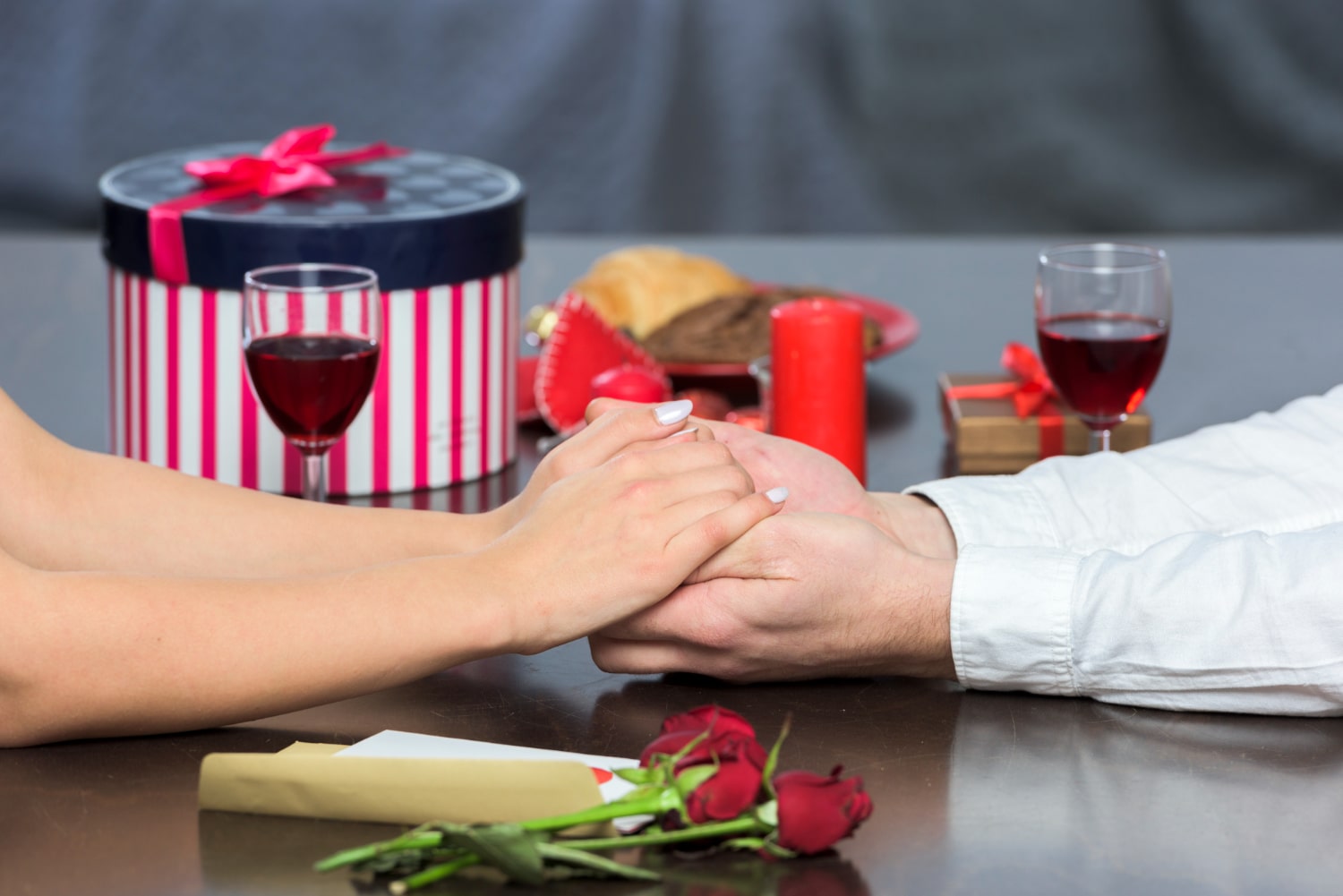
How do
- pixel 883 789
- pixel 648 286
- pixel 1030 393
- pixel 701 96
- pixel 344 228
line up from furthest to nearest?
pixel 701 96, pixel 648 286, pixel 1030 393, pixel 344 228, pixel 883 789

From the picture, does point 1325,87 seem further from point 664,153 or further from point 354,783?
point 354,783

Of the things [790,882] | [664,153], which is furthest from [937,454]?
[664,153]

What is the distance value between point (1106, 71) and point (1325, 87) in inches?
23.3

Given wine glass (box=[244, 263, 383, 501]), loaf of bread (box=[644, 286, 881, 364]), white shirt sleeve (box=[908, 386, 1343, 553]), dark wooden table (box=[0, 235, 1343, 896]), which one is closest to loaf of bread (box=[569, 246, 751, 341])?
loaf of bread (box=[644, 286, 881, 364])

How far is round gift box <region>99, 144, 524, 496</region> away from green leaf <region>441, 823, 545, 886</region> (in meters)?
0.78

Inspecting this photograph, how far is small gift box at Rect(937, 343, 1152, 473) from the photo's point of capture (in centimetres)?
152

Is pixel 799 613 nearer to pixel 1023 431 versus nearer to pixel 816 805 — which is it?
pixel 816 805

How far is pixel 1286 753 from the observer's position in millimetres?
988

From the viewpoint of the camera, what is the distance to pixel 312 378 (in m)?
1.26

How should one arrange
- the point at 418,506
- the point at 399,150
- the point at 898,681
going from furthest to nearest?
the point at 399,150 → the point at 418,506 → the point at 898,681

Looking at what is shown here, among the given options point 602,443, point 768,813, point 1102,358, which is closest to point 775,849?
point 768,813

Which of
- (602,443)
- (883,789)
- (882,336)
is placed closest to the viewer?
(883,789)

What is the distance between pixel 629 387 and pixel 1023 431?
0.36m

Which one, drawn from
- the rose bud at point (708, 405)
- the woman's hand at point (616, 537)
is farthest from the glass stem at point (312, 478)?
the rose bud at point (708, 405)
